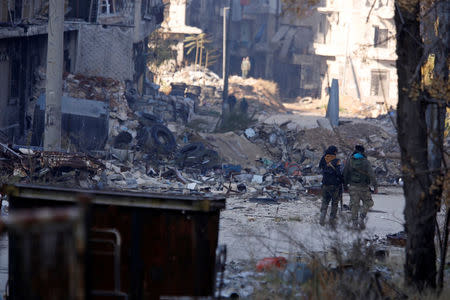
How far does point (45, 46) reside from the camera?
68.1ft

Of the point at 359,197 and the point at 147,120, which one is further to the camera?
the point at 147,120

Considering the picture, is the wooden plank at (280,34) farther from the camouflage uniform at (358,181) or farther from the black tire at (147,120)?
the camouflage uniform at (358,181)

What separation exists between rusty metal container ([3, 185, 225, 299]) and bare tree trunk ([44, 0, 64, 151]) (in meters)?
9.22

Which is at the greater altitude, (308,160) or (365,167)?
(365,167)

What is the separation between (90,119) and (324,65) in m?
34.2

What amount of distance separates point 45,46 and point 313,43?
1266 inches

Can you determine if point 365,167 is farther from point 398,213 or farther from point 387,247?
point 398,213

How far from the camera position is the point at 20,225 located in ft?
9.34

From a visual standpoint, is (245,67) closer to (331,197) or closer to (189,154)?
(189,154)

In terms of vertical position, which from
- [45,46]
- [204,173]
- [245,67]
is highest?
[45,46]

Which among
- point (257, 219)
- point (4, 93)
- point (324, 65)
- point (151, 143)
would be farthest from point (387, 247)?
point (324, 65)

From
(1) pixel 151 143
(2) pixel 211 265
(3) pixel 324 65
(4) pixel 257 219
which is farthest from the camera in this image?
(3) pixel 324 65

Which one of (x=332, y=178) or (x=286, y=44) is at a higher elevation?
(x=286, y=44)

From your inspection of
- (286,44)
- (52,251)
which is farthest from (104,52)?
(286,44)
